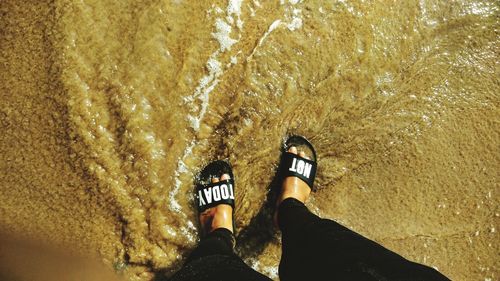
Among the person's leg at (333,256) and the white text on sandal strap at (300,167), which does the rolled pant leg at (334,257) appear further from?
the white text on sandal strap at (300,167)

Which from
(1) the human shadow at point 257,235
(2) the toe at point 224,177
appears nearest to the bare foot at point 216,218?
(2) the toe at point 224,177

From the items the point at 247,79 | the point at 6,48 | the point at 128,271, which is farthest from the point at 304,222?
the point at 6,48

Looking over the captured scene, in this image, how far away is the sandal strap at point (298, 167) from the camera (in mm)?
1948

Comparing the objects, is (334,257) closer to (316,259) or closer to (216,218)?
(316,259)

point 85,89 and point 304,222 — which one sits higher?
point 85,89

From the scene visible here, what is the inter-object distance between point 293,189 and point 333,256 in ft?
2.09

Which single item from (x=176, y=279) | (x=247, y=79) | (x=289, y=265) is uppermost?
(x=247, y=79)

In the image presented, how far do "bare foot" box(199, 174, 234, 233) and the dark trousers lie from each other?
0.11m

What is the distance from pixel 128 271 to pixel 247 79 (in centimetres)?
104

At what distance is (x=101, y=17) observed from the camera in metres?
1.73

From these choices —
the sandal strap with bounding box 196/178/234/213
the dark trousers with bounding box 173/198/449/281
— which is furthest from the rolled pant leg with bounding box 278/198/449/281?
the sandal strap with bounding box 196/178/234/213

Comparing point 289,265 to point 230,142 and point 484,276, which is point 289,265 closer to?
point 230,142

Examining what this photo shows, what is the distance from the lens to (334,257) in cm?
132

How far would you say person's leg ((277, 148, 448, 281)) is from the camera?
3.97 ft
